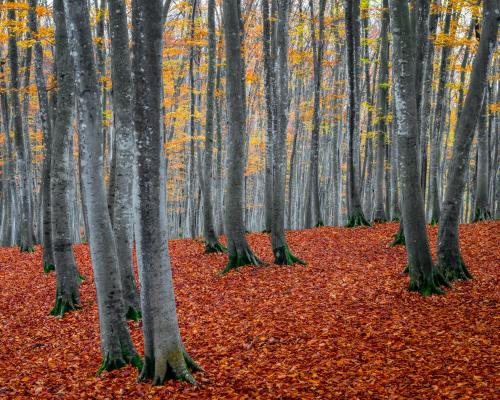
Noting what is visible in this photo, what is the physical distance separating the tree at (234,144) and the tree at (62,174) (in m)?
3.52

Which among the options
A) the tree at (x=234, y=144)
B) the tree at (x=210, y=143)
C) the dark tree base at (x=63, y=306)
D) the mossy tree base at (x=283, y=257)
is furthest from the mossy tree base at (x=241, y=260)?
the dark tree base at (x=63, y=306)

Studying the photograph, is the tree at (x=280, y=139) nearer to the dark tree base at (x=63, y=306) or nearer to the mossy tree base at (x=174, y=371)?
the dark tree base at (x=63, y=306)

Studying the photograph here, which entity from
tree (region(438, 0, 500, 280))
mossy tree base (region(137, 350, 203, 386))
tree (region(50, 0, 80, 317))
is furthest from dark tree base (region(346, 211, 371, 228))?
mossy tree base (region(137, 350, 203, 386))

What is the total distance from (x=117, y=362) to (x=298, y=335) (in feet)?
8.65

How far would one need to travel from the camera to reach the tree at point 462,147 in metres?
7.76

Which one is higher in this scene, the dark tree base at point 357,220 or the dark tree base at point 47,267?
the dark tree base at point 357,220

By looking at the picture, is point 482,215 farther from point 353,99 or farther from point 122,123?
point 122,123

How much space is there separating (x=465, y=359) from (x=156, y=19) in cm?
539

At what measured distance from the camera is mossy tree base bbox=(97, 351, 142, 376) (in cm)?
580

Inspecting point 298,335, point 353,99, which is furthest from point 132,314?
point 353,99

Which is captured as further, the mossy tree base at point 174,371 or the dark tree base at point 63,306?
the dark tree base at point 63,306

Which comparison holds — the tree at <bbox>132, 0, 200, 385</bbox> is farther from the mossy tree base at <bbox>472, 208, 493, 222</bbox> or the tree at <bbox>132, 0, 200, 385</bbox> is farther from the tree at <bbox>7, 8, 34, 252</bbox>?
the mossy tree base at <bbox>472, 208, 493, 222</bbox>

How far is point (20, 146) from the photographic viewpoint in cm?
1466

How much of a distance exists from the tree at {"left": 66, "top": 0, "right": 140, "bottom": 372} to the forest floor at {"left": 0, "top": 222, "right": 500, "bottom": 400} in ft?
3.53
